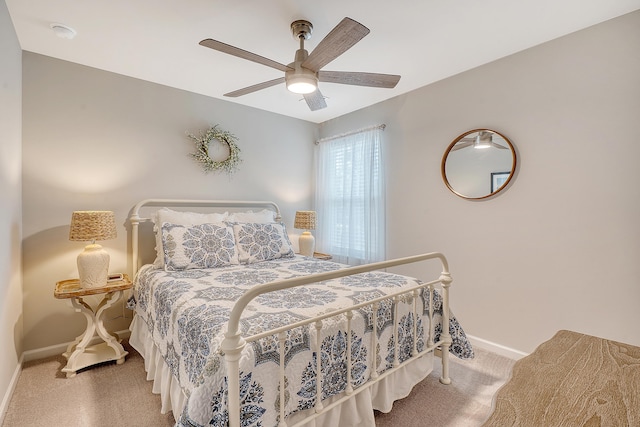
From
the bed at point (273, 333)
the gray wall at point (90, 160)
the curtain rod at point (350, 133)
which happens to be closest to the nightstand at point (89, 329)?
the bed at point (273, 333)

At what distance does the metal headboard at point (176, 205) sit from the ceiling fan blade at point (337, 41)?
1.90 metres

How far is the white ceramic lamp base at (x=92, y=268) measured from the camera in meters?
2.27

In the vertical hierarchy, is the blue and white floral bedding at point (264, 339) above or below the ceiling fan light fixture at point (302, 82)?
below

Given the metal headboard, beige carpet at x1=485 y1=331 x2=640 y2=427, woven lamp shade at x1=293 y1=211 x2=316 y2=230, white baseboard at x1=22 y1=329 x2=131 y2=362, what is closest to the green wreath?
the metal headboard

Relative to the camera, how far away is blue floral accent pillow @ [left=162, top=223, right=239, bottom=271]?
2496mm

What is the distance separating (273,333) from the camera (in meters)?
1.23

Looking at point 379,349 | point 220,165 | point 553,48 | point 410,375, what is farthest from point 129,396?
point 553,48

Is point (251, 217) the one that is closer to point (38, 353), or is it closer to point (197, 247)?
point (197, 247)

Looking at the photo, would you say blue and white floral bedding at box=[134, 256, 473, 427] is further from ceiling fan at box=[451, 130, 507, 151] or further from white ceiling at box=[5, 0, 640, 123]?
white ceiling at box=[5, 0, 640, 123]

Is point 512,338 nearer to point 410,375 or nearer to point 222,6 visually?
point 410,375

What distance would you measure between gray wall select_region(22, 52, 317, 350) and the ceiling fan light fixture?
1.69 meters

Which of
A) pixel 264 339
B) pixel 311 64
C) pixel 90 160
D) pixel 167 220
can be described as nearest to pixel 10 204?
pixel 90 160

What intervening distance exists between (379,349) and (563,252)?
5.17ft

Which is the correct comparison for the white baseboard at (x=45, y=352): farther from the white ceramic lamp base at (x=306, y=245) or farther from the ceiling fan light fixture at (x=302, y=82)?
the ceiling fan light fixture at (x=302, y=82)
